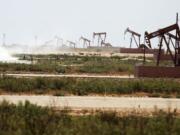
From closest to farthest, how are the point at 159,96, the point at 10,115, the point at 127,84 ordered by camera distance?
the point at 10,115, the point at 159,96, the point at 127,84

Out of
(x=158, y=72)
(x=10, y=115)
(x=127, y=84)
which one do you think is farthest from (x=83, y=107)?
(x=158, y=72)

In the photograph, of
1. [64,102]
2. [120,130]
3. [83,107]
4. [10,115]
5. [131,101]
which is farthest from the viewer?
[131,101]

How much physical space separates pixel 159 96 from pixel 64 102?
7071 mm

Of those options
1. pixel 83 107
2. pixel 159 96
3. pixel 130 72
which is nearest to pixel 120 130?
pixel 83 107

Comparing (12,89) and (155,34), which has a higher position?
(155,34)

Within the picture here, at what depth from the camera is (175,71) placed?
4388 cm

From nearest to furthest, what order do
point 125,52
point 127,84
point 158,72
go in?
1. point 127,84
2. point 158,72
3. point 125,52

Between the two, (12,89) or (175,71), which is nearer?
(12,89)

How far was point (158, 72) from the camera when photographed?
43.4 metres

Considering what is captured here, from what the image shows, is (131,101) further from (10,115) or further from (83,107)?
(10,115)

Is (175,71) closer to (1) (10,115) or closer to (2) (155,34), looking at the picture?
(2) (155,34)

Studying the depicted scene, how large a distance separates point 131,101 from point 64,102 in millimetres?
3498

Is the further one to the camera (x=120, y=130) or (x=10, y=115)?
(x=10, y=115)

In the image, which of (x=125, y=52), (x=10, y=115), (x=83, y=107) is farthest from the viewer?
(x=125, y=52)
